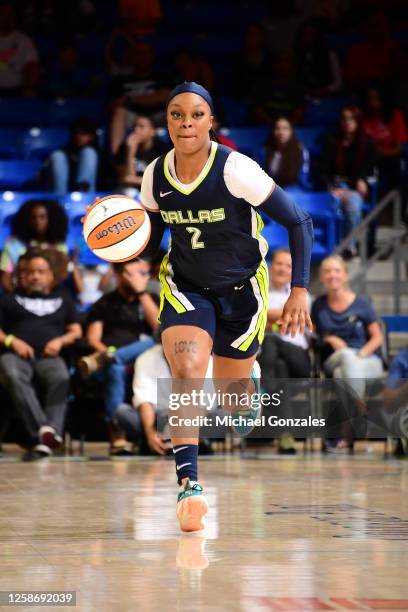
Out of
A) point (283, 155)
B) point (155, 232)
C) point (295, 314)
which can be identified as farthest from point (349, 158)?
point (295, 314)

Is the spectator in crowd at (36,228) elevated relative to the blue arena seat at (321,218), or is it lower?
lower

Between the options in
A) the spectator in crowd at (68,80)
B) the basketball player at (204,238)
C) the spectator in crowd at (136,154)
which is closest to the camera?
the basketball player at (204,238)

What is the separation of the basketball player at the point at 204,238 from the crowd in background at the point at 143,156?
3730mm

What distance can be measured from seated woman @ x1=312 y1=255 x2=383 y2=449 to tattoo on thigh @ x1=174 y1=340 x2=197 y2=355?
4.52 m

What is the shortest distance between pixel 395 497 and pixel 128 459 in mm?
3151

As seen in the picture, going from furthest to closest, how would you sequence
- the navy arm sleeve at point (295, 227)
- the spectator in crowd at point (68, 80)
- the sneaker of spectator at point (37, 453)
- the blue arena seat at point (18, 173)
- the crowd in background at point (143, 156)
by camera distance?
the spectator in crowd at point (68, 80)
the blue arena seat at point (18, 173)
the crowd in background at point (143, 156)
the sneaker of spectator at point (37, 453)
the navy arm sleeve at point (295, 227)

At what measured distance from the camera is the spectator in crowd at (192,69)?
1419cm

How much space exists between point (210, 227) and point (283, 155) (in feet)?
23.0

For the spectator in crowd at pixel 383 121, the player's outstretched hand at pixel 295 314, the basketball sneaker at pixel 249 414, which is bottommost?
the basketball sneaker at pixel 249 414

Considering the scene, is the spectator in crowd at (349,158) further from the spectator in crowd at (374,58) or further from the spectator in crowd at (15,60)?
the spectator in crowd at (15,60)

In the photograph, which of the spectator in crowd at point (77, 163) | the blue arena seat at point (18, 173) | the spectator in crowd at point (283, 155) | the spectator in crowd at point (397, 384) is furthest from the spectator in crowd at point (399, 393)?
the blue arena seat at point (18, 173)

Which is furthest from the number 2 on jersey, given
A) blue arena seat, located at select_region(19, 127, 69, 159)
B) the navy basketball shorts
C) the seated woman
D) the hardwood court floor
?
blue arena seat, located at select_region(19, 127, 69, 159)

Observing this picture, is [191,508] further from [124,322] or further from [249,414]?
[124,322]

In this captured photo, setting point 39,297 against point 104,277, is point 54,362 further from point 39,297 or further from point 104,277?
point 104,277
